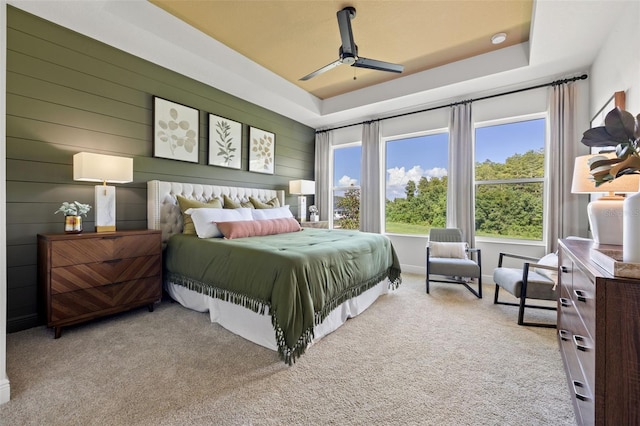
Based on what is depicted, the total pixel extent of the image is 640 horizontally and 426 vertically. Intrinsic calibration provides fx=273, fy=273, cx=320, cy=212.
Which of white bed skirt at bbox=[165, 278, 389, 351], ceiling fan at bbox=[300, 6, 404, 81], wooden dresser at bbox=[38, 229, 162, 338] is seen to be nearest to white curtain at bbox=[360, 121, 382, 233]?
white bed skirt at bbox=[165, 278, 389, 351]

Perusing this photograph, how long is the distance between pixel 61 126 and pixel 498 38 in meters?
5.04

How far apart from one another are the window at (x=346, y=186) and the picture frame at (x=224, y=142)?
7.46ft

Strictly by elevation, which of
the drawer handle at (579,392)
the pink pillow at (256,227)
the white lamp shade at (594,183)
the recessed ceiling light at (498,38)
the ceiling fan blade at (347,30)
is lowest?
the drawer handle at (579,392)

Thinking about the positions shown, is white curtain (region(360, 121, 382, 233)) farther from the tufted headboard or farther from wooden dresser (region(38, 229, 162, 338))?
wooden dresser (region(38, 229, 162, 338))

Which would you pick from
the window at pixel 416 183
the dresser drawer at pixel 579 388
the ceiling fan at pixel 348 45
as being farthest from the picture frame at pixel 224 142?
the dresser drawer at pixel 579 388

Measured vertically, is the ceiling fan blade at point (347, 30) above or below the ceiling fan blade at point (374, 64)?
above

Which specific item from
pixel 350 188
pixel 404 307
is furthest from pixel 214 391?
pixel 350 188

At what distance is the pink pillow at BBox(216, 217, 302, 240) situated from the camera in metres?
3.22

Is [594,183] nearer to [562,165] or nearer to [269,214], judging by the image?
[562,165]

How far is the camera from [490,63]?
3.69 metres

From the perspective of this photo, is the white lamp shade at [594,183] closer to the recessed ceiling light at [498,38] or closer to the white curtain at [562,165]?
the white curtain at [562,165]

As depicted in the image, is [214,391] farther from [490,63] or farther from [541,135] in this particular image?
[541,135]

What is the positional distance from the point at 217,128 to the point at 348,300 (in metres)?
3.24

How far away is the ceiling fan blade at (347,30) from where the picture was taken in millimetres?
2687
